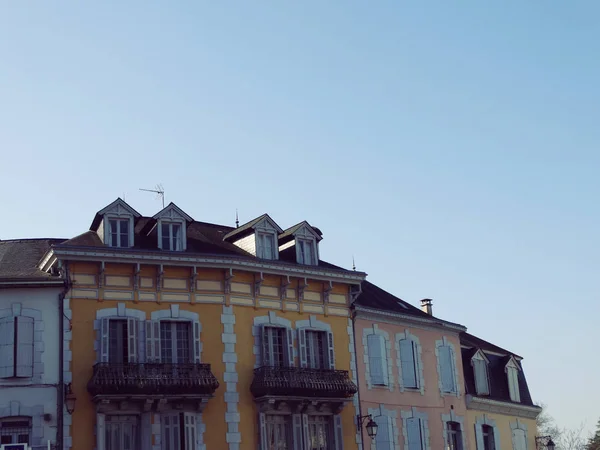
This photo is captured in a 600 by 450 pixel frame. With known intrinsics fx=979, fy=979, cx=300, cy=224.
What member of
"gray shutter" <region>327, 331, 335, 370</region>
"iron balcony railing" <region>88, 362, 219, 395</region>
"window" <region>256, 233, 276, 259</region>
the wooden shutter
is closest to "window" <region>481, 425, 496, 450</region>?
the wooden shutter

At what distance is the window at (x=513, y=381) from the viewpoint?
38812 mm

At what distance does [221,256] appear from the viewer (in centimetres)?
2919

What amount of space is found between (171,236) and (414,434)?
1114 centimetres

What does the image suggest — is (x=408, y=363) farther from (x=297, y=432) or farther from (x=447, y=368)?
(x=297, y=432)

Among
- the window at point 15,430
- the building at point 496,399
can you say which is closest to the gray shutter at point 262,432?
the window at point 15,430

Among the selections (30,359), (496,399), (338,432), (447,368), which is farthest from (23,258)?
(496,399)

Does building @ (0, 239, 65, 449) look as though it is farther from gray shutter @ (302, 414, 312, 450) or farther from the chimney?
the chimney

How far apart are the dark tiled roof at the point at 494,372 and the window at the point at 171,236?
13.2m

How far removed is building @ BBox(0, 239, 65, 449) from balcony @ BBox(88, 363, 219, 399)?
1.20 metres

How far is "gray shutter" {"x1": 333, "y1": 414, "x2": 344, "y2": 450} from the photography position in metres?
30.6

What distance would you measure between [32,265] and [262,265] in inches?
270

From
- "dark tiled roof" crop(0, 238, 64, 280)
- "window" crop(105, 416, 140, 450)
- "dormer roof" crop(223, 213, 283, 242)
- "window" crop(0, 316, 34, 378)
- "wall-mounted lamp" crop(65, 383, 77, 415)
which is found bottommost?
"window" crop(105, 416, 140, 450)

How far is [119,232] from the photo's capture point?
1141 inches

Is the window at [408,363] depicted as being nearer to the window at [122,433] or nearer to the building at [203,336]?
the building at [203,336]
